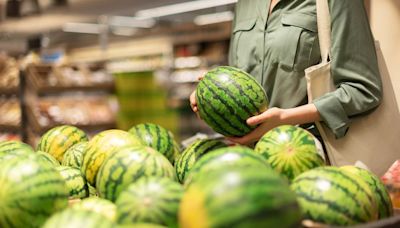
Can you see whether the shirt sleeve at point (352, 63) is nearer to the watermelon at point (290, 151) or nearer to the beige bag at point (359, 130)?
the beige bag at point (359, 130)

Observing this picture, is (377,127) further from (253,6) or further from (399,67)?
(253,6)

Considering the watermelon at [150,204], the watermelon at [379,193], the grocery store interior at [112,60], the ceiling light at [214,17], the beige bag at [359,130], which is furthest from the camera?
the ceiling light at [214,17]

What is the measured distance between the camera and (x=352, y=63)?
1.89 meters

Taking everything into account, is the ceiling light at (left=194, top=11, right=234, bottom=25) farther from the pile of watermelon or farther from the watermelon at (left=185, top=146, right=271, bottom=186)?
the watermelon at (left=185, top=146, right=271, bottom=186)

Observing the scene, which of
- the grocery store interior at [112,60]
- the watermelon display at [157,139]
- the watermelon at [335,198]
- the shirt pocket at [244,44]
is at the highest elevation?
the shirt pocket at [244,44]

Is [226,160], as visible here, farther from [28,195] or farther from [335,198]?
[28,195]

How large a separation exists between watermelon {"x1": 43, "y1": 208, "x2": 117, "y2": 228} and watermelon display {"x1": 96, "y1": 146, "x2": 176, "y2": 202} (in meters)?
0.23

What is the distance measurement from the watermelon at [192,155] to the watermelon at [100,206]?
357 mm

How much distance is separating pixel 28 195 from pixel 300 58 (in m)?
1.24

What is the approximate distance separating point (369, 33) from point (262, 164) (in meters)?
0.99

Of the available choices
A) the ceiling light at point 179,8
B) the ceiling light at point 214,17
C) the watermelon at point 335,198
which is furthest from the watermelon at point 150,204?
the ceiling light at point 214,17

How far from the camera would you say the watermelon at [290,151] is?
139cm

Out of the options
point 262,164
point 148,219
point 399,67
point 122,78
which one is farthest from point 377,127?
point 122,78

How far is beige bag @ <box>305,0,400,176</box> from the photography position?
1.93m
